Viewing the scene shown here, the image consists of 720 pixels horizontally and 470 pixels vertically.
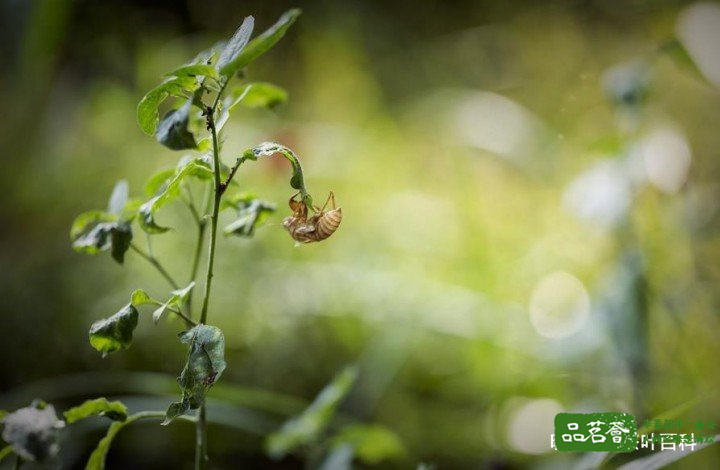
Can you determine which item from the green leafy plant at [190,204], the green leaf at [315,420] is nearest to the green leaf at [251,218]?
the green leafy plant at [190,204]

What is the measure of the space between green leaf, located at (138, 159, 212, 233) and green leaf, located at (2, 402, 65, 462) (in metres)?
0.12

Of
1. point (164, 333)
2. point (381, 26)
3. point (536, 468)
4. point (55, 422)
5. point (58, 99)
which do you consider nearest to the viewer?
point (55, 422)

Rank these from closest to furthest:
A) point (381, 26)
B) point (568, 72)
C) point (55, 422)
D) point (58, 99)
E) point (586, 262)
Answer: point (55, 422)
point (586, 262)
point (58, 99)
point (568, 72)
point (381, 26)

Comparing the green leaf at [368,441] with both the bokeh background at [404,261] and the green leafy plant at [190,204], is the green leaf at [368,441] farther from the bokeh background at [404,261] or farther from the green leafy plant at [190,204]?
the green leafy plant at [190,204]

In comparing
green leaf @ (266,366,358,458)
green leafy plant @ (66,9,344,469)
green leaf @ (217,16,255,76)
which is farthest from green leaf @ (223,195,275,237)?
green leaf @ (266,366,358,458)

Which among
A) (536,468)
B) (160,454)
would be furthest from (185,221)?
(536,468)

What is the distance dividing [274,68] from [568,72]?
35.8 inches

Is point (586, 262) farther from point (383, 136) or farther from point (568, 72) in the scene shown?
point (568, 72)

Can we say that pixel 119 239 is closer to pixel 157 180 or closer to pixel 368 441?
pixel 157 180

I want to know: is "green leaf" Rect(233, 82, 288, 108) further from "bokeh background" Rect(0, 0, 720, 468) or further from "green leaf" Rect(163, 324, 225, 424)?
"bokeh background" Rect(0, 0, 720, 468)

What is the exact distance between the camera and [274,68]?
215 cm

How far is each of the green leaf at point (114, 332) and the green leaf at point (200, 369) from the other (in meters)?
0.05

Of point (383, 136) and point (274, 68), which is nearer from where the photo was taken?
point (383, 136)

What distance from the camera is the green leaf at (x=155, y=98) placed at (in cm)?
36
